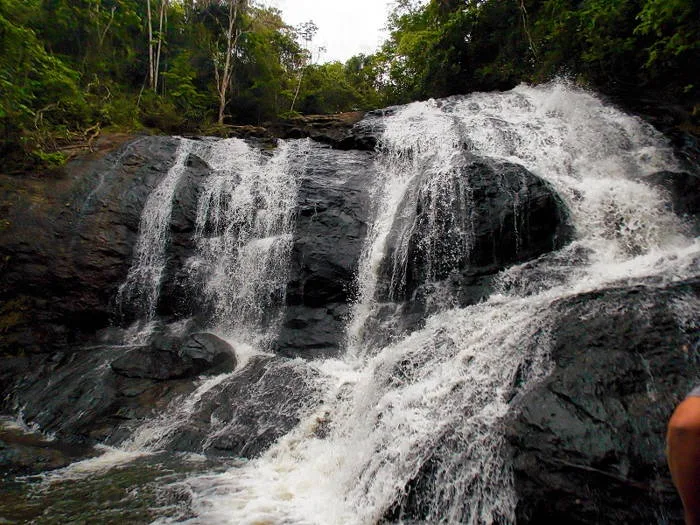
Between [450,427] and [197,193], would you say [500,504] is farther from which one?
[197,193]

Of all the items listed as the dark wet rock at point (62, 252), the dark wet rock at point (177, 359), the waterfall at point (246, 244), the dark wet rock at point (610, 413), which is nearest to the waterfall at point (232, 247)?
the waterfall at point (246, 244)

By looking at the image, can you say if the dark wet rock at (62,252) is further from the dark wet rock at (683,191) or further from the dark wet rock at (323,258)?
the dark wet rock at (683,191)

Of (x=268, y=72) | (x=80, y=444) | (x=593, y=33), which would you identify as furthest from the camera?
(x=268, y=72)

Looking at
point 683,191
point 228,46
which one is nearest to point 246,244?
point 683,191

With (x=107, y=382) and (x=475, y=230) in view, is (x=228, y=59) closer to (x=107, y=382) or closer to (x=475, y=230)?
(x=475, y=230)

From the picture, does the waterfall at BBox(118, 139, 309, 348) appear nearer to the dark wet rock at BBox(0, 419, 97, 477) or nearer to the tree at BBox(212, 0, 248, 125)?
the dark wet rock at BBox(0, 419, 97, 477)

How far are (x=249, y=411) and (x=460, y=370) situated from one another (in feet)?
10.6

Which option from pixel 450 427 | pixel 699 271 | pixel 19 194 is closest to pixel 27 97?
pixel 19 194

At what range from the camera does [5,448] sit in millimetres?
5520

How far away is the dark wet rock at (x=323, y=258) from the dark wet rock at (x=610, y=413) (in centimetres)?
488

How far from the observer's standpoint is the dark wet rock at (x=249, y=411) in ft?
18.9

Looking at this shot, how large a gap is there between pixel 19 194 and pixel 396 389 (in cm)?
970

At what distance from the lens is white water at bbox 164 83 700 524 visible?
3.86 m

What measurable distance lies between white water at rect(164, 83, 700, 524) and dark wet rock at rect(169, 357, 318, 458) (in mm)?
284
